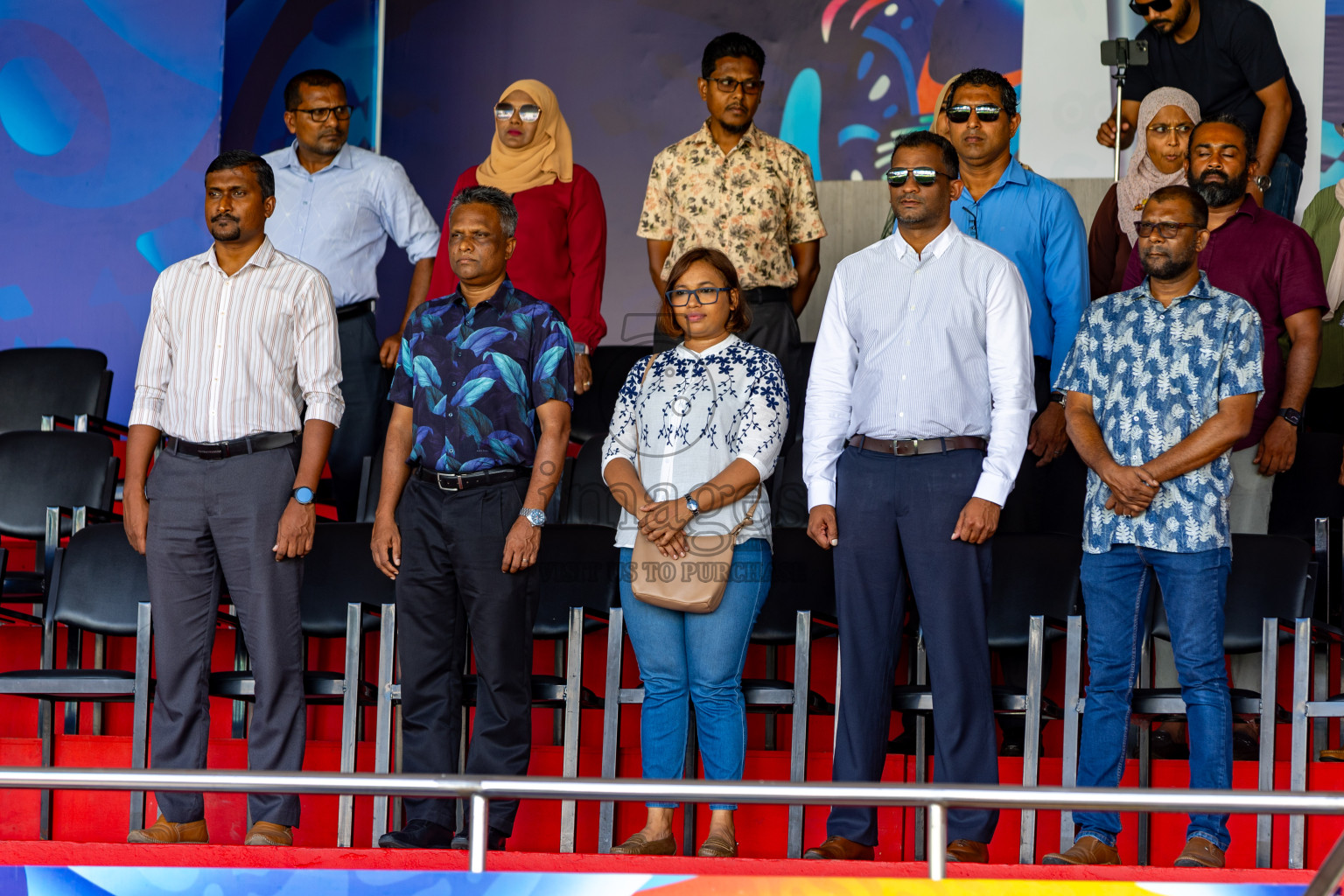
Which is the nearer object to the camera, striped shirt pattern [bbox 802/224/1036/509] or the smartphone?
striped shirt pattern [bbox 802/224/1036/509]

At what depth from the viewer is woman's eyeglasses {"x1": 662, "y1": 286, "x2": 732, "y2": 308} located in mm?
3297

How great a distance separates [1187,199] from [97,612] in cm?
282

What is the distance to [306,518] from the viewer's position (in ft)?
10.6

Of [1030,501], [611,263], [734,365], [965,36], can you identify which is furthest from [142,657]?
[965,36]

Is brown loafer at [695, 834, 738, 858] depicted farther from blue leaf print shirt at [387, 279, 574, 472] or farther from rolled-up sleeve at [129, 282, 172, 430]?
rolled-up sleeve at [129, 282, 172, 430]

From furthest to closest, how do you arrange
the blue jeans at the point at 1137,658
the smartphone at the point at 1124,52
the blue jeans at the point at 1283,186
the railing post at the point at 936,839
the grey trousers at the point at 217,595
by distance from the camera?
the smartphone at the point at 1124,52 → the blue jeans at the point at 1283,186 → the grey trousers at the point at 217,595 → the blue jeans at the point at 1137,658 → the railing post at the point at 936,839

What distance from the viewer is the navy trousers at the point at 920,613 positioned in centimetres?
293

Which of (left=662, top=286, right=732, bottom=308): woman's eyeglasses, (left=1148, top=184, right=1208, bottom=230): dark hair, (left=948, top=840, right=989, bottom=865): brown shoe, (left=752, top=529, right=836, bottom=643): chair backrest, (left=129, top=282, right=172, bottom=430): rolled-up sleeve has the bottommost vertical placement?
(left=948, top=840, right=989, bottom=865): brown shoe

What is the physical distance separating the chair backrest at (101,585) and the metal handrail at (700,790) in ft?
5.79

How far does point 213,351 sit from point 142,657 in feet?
2.41

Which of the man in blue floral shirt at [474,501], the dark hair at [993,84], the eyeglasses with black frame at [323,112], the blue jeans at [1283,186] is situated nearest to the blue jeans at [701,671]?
the man in blue floral shirt at [474,501]

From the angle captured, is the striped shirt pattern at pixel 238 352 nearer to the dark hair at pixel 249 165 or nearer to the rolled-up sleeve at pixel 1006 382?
the dark hair at pixel 249 165

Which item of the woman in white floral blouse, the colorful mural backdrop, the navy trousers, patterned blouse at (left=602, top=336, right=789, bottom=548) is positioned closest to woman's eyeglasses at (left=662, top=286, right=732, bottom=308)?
the woman in white floral blouse

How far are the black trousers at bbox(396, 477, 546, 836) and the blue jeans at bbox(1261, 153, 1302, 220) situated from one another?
295 centimetres
